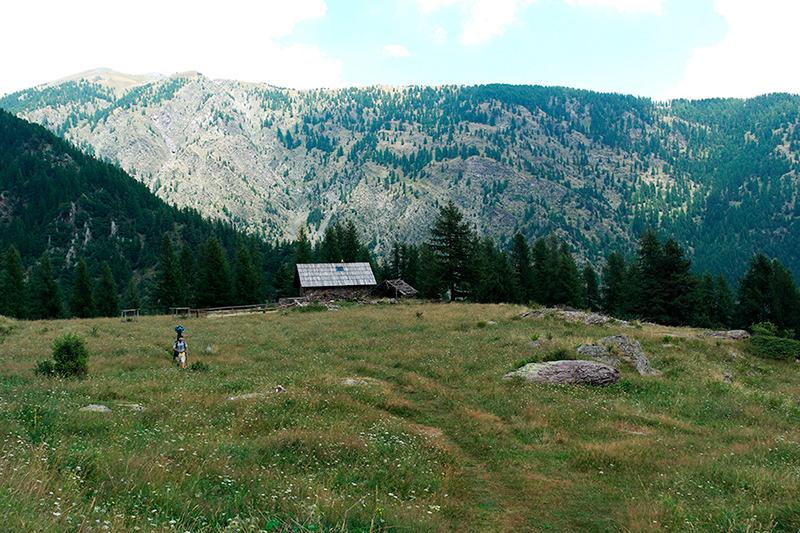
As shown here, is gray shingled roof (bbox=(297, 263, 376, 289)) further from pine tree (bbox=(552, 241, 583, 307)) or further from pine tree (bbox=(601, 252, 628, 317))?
pine tree (bbox=(601, 252, 628, 317))

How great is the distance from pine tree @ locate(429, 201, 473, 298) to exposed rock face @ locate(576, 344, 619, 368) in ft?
147

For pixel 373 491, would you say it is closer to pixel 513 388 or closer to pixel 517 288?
pixel 513 388

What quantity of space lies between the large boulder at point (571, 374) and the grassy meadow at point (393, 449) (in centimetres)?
63

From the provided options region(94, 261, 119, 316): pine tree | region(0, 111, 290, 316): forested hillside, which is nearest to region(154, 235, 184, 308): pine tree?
region(94, 261, 119, 316): pine tree

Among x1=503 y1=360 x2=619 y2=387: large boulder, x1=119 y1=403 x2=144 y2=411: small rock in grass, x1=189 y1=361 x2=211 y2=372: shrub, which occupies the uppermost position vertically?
x1=119 y1=403 x2=144 y2=411: small rock in grass

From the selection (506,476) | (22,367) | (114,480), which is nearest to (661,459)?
(506,476)

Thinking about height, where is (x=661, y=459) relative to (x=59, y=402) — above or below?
below

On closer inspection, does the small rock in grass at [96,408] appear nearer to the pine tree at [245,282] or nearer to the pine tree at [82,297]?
the pine tree at [245,282]

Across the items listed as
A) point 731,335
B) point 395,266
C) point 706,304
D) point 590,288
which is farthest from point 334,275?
point 706,304

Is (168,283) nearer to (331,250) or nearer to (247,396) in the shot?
(331,250)

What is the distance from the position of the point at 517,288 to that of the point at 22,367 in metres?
71.5

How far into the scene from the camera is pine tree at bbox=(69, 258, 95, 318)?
3056 inches

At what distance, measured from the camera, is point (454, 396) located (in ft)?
61.8

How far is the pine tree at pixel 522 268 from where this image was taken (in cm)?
8562
